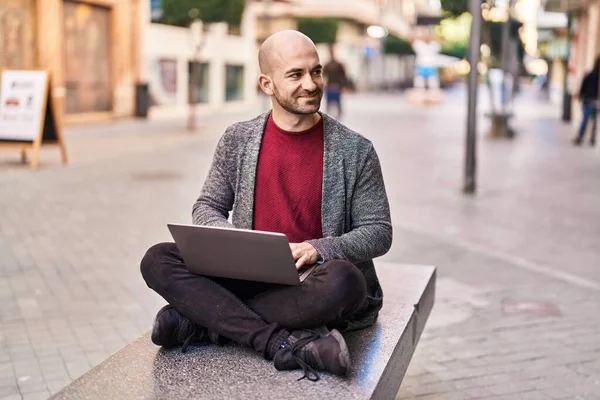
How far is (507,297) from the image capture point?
19.2 ft

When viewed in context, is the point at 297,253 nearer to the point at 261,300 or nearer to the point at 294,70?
the point at 261,300

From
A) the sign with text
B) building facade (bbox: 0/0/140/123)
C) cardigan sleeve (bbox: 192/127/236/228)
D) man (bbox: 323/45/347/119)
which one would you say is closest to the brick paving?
the sign with text

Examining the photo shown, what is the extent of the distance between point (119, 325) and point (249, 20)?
31.3m

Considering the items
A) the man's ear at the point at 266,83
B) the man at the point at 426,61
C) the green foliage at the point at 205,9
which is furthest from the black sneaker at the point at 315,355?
the man at the point at 426,61

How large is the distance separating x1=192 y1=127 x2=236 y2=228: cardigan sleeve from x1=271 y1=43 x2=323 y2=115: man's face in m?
0.33

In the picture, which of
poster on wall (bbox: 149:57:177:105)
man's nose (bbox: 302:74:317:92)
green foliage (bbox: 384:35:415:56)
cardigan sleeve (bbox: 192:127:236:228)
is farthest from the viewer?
green foliage (bbox: 384:35:415:56)

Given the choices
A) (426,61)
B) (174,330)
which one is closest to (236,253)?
(174,330)

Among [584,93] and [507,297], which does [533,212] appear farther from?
[584,93]

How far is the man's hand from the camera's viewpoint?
3.01 m

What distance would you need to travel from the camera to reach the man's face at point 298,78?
3145 mm

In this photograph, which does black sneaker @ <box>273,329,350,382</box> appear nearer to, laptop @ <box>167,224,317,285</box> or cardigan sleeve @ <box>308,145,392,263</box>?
laptop @ <box>167,224,317,285</box>

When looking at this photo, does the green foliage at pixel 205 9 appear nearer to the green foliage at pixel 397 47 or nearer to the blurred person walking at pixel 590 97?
the blurred person walking at pixel 590 97

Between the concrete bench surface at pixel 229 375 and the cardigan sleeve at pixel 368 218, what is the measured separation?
331 millimetres

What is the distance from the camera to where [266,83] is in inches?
128
